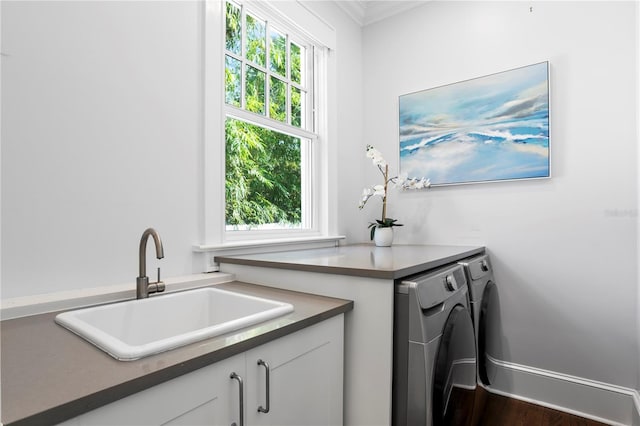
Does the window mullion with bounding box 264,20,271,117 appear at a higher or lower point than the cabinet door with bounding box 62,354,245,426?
higher

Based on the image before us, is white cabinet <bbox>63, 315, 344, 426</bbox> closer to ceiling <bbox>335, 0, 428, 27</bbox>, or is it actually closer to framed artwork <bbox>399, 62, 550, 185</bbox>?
framed artwork <bbox>399, 62, 550, 185</bbox>

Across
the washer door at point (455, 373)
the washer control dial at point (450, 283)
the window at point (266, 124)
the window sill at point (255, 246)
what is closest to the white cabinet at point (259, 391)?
the washer door at point (455, 373)

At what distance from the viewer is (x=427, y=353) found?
1.17 metres

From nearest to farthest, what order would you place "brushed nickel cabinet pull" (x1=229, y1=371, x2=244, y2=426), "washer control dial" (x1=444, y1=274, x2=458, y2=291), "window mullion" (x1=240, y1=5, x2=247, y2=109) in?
"brushed nickel cabinet pull" (x1=229, y1=371, x2=244, y2=426)
"washer control dial" (x1=444, y1=274, x2=458, y2=291)
"window mullion" (x1=240, y1=5, x2=247, y2=109)

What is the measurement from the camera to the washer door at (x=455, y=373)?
124 centimetres

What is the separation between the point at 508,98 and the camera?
7.22 ft

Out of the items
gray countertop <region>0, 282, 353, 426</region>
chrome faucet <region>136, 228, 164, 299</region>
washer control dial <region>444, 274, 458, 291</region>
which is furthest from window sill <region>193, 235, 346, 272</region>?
washer control dial <region>444, 274, 458, 291</region>

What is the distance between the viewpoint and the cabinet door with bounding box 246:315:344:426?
0.94 meters

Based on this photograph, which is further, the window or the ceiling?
the ceiling

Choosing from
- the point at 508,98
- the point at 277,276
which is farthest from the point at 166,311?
the point at 508,98

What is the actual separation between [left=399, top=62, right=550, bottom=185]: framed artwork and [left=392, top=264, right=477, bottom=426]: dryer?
1.18 meters

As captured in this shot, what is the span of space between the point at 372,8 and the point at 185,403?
2985mm

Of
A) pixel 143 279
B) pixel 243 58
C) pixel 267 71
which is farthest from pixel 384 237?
pixel 143 279

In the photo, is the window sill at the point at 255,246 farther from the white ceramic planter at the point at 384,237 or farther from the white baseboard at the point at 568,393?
the white baseboard at the point at 568,393
